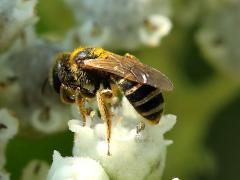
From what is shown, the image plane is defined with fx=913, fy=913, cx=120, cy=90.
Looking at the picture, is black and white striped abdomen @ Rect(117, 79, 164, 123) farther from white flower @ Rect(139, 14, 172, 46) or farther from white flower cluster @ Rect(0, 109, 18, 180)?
white flower @ Rect(139, 14, 172, 46)

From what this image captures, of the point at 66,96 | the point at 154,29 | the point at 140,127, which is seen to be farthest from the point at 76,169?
the point at 154,29

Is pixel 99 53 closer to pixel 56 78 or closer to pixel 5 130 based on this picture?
pixel 56 78

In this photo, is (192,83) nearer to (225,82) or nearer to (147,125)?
(225,82)

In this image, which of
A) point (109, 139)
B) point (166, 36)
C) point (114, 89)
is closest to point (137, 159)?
point (109, 139)

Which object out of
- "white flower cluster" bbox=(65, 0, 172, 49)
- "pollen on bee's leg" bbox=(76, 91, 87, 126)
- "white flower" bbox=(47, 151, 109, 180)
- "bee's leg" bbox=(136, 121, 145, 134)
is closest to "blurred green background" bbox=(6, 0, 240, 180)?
"white flower cluster" bbox=(65, 0, 172, 49)

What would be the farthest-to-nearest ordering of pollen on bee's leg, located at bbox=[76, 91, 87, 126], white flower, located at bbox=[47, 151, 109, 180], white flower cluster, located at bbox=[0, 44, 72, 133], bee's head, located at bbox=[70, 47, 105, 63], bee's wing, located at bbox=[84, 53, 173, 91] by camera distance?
white flower cluster, located at bbox=[0, 44, 72, 133], bee's head, located at bbox=[70, 47, 105, 63], pollen on bee's leg, located at bbox=[76, 91, 87, 126], bee's wing, located at bbox=[84, 53, 173, 91], white flower, located at bbox=[47, 151, 109, 180]

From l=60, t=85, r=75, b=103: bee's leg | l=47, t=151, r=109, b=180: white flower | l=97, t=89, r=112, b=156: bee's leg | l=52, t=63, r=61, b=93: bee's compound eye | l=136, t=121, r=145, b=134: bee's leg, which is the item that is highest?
l=52, t=63, r=61, b=93: bee's compound eye

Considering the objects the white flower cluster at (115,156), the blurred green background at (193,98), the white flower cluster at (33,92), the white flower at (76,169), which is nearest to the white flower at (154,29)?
the blurred green background at (193,98)

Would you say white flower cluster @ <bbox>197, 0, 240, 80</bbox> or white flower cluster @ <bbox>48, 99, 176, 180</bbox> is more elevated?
white flower cluster @ <bbox>197, 0, 240, 80</bbox>
